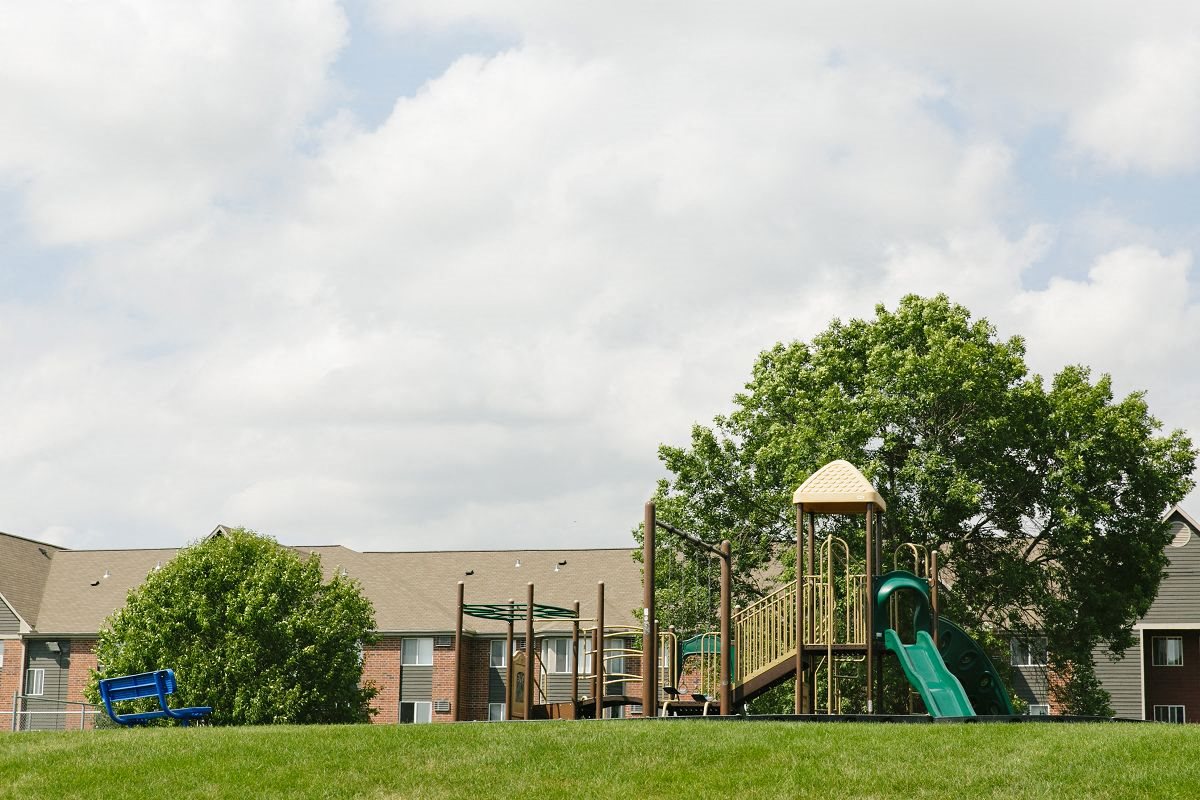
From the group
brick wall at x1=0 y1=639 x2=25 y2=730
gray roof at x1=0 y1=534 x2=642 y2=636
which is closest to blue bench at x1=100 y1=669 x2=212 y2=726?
gray roof at x1=0 y1=534 x2=642 y2=636

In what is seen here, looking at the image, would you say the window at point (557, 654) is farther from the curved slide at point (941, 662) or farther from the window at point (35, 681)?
the curved slide at point (941, 662)

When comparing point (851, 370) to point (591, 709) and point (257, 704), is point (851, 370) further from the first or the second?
point (257, 704)

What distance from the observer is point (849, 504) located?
959 inches

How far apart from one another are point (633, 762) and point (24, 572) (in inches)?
1891

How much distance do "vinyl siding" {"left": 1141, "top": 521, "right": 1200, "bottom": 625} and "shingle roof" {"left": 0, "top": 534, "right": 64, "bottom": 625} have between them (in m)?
42.7

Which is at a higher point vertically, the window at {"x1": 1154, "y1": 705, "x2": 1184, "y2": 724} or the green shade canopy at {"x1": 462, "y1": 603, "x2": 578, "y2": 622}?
the green shade canopy at {"x1": 462, "y1": 603, "x2": 578, "y2": 622}

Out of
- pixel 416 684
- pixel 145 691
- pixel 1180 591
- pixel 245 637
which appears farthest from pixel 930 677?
pixel 1180 591

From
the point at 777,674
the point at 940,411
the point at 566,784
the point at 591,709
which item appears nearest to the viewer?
the point at 566,784

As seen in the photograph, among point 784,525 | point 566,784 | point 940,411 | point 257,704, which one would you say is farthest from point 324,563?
point 566,784

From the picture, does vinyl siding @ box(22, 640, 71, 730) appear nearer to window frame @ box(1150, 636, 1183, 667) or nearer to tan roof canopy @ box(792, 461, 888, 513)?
tan roof canopy @ box(792, 461, 888, 513)

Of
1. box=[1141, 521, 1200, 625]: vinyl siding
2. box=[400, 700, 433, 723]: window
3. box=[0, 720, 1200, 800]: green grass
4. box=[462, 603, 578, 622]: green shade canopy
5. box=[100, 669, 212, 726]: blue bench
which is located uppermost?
box=[1141, 521, 1200, 625]: vinyl siding

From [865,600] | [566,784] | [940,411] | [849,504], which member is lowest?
[566,784]

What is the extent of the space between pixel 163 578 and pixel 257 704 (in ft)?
16.5

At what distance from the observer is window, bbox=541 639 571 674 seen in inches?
2019
